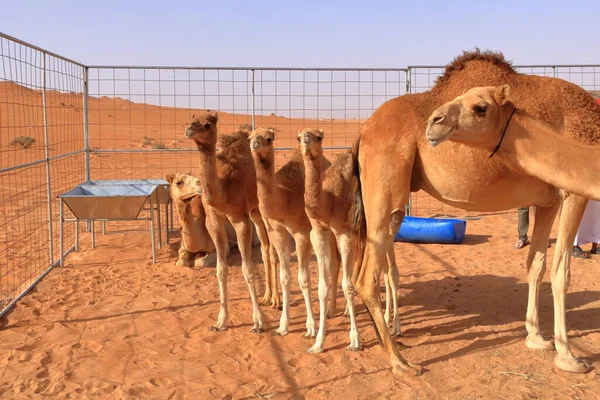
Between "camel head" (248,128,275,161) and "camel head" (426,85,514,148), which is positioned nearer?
"camel head" (426,85,514,148)

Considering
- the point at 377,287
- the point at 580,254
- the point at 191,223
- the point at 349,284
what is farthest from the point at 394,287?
the point at 580,254

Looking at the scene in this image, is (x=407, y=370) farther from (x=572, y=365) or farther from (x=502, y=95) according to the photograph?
(x=502, y=95)

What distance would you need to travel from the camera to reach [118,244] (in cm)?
994

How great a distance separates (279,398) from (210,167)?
226cm

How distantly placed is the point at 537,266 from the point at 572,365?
951mm

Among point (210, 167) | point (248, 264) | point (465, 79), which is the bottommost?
point (248, 264)

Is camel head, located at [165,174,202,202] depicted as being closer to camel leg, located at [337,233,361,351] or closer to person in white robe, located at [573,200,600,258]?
camel leg, located at [337,233,361,351]

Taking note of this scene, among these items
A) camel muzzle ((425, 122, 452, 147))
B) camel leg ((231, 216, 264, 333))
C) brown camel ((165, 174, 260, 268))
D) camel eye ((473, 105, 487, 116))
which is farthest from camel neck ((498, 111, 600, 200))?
brown camel ((165, 174, 260, 268))

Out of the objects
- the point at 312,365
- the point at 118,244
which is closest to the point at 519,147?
the point at 312,365

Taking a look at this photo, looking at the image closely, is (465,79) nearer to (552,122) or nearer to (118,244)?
(552,122)

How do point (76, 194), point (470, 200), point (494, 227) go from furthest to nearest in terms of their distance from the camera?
point (494, 227), point (76, 194), point (470, 200)

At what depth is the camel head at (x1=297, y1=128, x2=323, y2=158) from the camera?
495 cm

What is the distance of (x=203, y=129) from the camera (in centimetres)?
548

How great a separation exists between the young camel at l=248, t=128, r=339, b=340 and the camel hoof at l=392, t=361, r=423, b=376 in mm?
892
